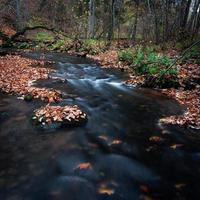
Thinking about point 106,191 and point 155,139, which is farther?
point 155,139

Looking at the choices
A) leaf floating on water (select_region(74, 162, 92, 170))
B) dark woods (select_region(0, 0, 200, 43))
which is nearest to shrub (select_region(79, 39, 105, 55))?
dark woods (select_region(0, 0, 200, 43))

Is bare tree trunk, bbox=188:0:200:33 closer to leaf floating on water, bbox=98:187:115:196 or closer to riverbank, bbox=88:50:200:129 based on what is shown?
riverbank, bbox=88:50:200:129

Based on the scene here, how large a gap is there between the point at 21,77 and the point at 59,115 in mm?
5670

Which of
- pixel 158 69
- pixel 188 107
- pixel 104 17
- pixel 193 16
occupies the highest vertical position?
pixel 193 16

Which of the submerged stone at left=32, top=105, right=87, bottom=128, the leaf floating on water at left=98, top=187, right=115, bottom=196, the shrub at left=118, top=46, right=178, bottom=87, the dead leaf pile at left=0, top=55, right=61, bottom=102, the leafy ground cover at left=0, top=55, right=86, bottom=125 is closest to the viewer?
the leaf floating on water at left=98, top=187, right=115, bottom=196

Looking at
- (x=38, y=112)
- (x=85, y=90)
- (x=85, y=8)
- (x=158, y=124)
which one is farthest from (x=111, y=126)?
(x=85, y=8)

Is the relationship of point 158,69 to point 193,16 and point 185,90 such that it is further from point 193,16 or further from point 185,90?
point 193,16

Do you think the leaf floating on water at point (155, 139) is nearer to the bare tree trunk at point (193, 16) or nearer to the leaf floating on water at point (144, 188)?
the leaf floating on water at point (144, 188)

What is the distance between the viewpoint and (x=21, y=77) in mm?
13414

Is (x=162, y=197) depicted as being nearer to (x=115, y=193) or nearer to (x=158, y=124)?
(x=115, y=193)

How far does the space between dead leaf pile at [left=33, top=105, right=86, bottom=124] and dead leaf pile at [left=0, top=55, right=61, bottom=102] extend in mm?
1609

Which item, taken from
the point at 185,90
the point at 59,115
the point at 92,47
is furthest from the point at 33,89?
the point at 92,47

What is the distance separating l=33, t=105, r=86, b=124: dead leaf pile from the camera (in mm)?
8180

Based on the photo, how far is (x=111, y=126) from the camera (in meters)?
8.36
